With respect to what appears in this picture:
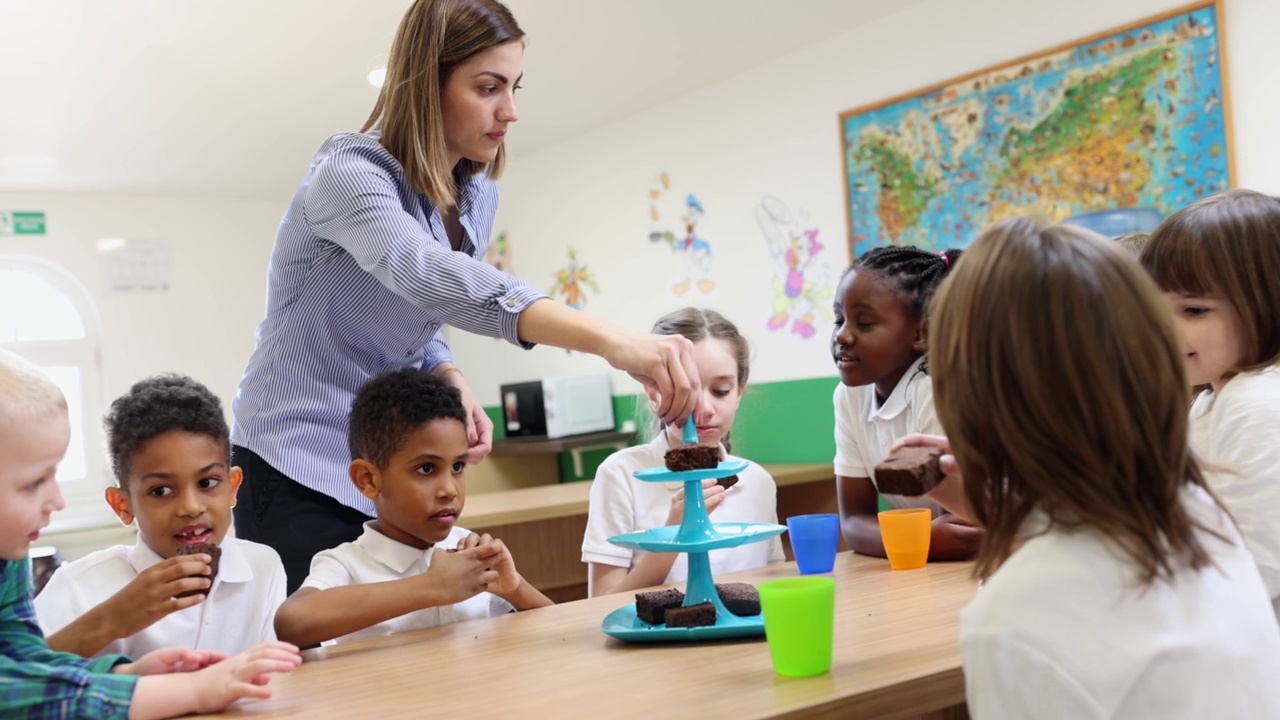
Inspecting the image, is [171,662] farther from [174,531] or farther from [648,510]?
[648,510]

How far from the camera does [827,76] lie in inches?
204

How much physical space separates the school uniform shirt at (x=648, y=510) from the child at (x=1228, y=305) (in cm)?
95

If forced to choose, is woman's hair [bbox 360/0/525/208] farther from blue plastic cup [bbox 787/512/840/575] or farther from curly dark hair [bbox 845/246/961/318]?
curly dark hair [bbox 845/246/961/318]

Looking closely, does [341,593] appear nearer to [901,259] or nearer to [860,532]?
[860,532]

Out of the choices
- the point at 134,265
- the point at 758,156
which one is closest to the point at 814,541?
the point at 758,156

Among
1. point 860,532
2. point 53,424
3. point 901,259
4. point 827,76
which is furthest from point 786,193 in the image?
point 53,424

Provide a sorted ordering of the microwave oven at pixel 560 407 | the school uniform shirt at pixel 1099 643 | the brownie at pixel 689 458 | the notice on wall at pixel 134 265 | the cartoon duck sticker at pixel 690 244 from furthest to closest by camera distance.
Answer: the notice on wall at pixel 134 265 → the microwave oven at pixel 560 407 → the cartoon duck sticker at pixel 690 244 → the brownie at pixel 689 458 → the school uniform shirt at pixel 1099 643

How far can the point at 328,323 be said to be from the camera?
1.89 metres

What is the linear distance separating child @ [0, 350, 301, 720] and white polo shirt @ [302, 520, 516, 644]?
52cm

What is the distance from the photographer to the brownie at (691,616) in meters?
1.33

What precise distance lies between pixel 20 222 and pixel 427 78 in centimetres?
673

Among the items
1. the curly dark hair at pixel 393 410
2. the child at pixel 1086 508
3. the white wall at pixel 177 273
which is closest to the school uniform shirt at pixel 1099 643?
the child at pixel 1086 508

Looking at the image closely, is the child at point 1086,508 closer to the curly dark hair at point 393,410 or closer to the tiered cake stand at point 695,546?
the tiered cake stand at point 695,546

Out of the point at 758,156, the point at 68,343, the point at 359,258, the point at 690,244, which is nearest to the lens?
the point at 359,258
